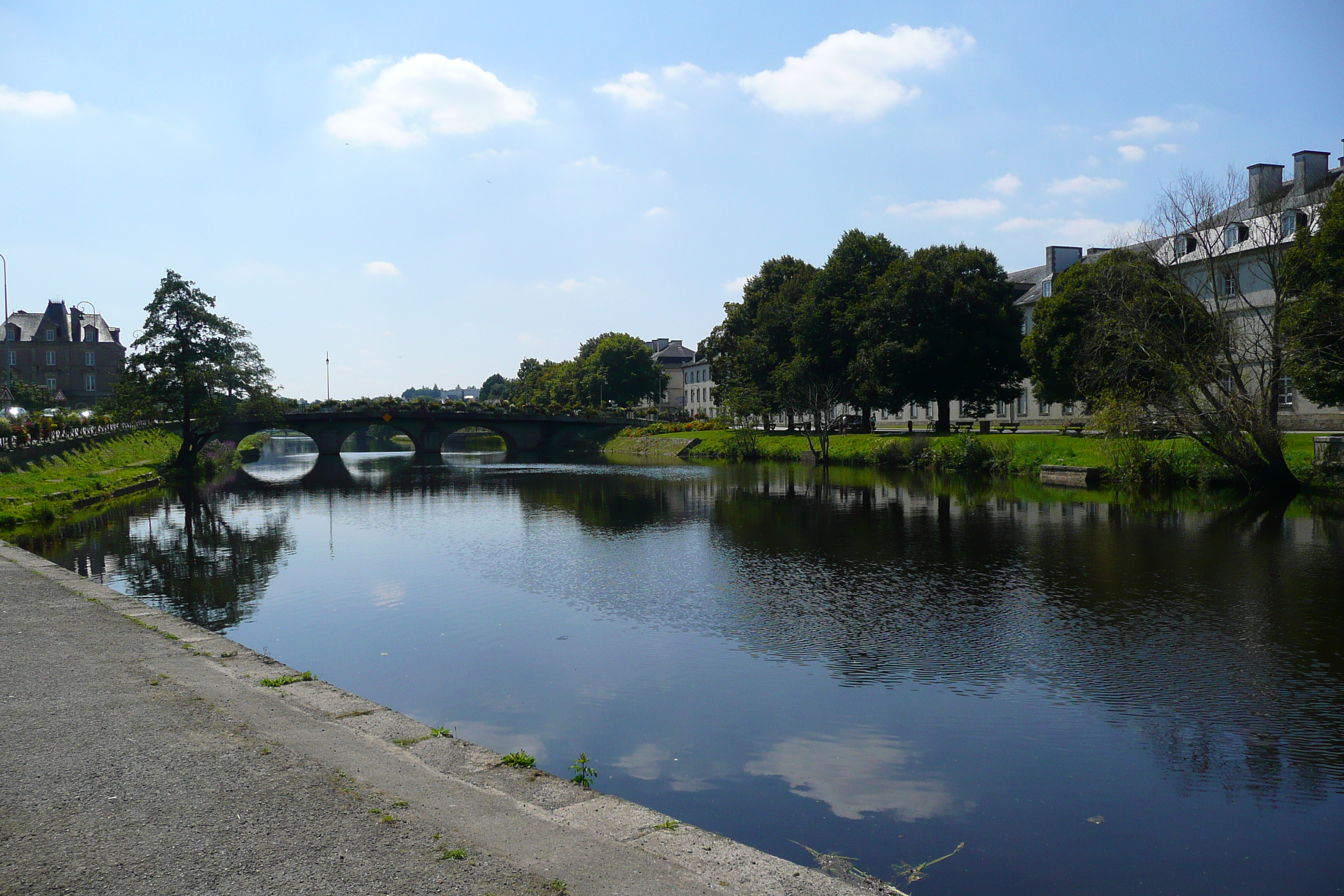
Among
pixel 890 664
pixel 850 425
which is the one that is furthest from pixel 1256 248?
pixel 890 664

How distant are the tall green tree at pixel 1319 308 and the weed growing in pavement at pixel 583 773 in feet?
109

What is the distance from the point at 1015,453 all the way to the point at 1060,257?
34886 millimetres

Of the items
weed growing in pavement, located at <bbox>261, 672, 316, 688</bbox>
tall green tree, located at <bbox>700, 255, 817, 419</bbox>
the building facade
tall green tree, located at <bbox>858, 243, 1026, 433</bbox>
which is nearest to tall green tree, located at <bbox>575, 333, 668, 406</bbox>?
the building facade

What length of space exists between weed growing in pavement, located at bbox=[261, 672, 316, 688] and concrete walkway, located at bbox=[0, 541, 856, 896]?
18 cm

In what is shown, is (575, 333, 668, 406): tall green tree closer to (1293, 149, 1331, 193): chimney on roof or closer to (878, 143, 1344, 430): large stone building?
(878, 143, 1344, 430): large stone building

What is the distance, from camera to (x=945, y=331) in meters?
54.8

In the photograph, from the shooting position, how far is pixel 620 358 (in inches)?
5148

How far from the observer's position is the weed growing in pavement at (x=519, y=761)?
7.54 m

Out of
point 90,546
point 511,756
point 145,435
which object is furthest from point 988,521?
point 145,435

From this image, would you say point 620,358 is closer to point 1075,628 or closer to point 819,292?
point 819,292

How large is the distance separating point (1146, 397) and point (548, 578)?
28.0m

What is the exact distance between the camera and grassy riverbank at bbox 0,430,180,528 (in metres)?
30.8

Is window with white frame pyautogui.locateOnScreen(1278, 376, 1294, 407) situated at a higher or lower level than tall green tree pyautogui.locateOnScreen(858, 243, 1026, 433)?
lower

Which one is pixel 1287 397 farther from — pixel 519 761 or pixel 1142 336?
pixel 519 761
